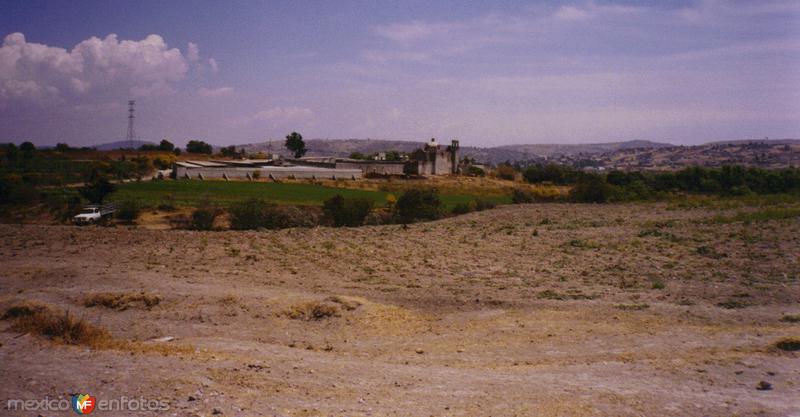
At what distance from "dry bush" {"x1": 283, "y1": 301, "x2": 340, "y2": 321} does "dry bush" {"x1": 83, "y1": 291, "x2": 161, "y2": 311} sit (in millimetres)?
3018

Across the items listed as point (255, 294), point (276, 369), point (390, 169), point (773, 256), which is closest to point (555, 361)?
point (276, 369)

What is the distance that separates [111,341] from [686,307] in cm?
1148

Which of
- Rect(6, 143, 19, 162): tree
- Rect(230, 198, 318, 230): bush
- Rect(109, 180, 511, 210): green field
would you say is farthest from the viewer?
Rect(6, 143, 19, 162): tree

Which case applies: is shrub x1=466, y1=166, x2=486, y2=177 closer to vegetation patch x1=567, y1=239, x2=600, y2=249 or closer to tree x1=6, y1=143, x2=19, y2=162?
tree x1=6, y1=143, x2=19, y2=162

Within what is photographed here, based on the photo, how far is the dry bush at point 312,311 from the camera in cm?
1170

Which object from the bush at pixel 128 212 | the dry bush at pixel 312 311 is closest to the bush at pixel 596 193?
the bush at pixel 128 212

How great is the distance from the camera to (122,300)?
40.3 ft

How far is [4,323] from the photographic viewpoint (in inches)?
410

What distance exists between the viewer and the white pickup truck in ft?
111

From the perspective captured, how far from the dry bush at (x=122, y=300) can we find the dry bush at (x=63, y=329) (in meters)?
1.54

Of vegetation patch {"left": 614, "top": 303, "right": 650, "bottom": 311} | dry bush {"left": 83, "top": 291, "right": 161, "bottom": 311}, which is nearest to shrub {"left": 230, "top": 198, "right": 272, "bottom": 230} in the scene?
dry bush {"left": 83, "top": 291, "right": 161, "bottom": 311}

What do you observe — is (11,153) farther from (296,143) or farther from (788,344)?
(788,344)

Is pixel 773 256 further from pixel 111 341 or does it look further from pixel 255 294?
pixel 111 341

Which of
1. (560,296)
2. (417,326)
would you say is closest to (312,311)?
(417,326)
